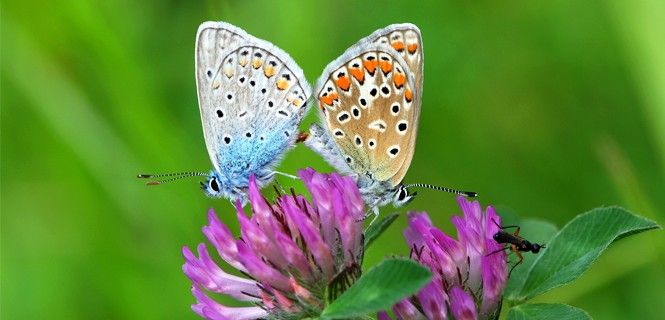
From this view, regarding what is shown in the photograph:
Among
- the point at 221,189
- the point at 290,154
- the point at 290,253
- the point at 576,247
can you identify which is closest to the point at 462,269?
the point at 576,247

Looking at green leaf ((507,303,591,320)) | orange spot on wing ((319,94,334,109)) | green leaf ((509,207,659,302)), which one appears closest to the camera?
green leaf ((507,303,591,320))

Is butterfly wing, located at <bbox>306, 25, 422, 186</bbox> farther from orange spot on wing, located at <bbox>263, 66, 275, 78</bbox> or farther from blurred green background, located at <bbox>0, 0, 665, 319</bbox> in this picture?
blurred green background, located at <bbox>0, 0, 665, 319</bbox>

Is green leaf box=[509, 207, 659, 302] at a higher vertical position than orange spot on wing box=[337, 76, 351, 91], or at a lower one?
lower

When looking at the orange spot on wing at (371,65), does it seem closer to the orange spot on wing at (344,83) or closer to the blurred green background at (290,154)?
the orange spot on wing at (344,83)

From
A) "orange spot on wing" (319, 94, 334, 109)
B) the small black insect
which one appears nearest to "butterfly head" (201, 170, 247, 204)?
"orange spot on wing" (319, 94, 334, 109)

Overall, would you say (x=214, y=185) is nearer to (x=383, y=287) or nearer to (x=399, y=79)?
(x=399, y=79)

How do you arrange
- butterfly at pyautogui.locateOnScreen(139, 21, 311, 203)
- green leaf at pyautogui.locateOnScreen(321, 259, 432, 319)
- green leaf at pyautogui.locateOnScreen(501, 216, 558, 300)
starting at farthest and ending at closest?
butterfly at pyautogui.locateOnScreen(139, 21, 311, 203)
green leaf at pyautogui.locateOnScreen(501, 216, 558, 300)
green leaf at pyautogui.locateOnScreen(321, 259, 432, 319)

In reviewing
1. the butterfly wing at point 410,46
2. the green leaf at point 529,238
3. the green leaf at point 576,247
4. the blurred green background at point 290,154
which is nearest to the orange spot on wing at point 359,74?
the butterfly wing at point 410,46
